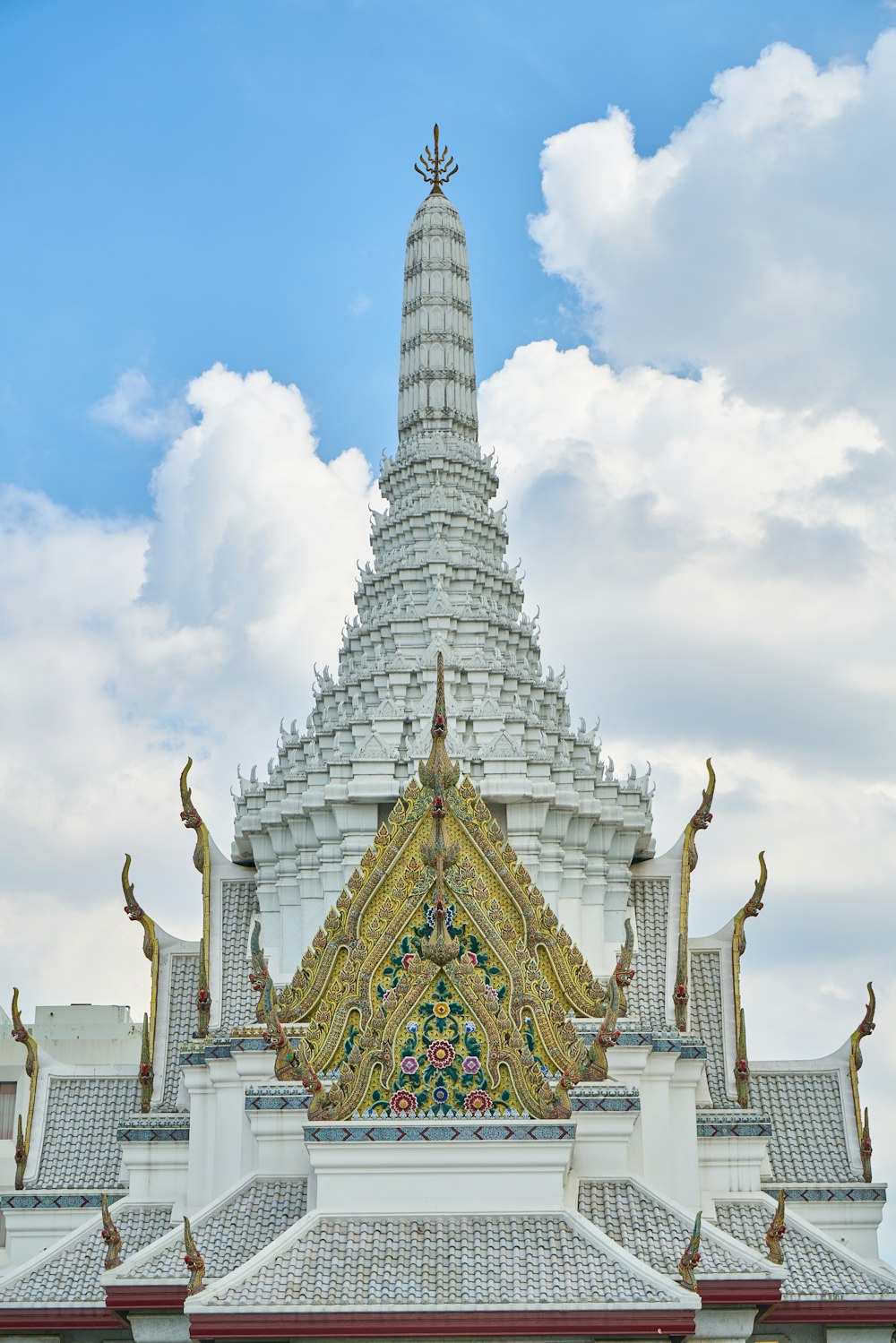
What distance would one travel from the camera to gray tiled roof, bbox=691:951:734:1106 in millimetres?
28531

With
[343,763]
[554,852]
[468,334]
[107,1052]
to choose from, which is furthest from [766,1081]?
[107,1052]

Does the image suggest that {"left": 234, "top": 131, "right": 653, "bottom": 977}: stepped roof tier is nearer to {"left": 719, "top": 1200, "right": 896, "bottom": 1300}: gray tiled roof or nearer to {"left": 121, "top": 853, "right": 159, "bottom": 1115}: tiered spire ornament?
{"left": 121, "top": 853, "right": 159, "bottom": 1115}: tiered spire ornament

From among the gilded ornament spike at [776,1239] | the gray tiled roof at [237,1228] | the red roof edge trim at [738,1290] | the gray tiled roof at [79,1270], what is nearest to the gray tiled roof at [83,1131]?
the gray tiled roof at [79,1270]

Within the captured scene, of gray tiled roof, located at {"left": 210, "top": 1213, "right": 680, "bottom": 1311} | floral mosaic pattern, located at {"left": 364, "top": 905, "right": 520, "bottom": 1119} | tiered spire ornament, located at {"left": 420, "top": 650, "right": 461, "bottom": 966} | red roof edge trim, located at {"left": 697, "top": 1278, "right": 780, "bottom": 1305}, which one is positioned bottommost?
red roof edge trim, located at {"left": 697, "top": 1278, "right": 780, "bottom": 1305}

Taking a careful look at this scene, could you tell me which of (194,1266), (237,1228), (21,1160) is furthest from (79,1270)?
(194,1266)

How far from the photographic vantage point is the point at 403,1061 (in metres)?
20.4

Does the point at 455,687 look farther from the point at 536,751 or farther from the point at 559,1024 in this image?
the point at 559,1024

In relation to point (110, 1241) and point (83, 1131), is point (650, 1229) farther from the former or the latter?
point (83, 1131)

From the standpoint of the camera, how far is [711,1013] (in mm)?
29594

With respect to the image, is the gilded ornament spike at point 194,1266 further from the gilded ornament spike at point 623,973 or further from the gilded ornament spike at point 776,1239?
the gilded ornament spike at point 776,1239

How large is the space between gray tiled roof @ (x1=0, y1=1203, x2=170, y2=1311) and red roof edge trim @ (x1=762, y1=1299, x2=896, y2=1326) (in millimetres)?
8075

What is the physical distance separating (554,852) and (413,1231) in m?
12.9

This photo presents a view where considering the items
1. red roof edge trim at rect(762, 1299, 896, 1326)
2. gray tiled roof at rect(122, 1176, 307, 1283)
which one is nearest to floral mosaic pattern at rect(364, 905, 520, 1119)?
gray tiled roof at rect(122, 1176, 307, 1283)

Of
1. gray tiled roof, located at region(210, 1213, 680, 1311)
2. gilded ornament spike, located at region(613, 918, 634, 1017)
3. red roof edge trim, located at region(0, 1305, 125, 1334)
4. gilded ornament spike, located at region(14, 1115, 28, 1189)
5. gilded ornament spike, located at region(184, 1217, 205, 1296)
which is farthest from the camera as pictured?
gilded ornament spike, located at region(14, 1115, 28, 1189)
